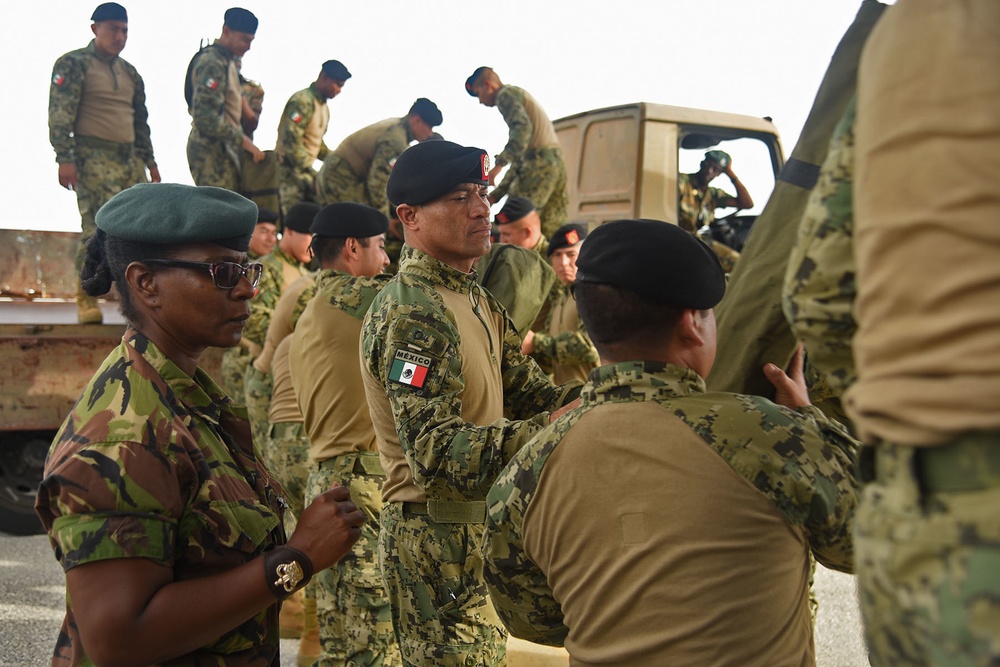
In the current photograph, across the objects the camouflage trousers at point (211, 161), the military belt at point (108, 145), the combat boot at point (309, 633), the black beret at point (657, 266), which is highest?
the black beret at point (657, 266)

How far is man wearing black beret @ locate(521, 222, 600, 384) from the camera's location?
4777mm

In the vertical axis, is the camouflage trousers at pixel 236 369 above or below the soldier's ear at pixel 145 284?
below

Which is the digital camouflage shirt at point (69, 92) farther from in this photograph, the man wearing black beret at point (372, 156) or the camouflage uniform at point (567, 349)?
the camouflage uniform at point (567, 349)

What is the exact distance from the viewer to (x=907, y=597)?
98 cm

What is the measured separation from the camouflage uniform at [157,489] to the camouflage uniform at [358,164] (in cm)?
529

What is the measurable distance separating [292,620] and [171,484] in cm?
348

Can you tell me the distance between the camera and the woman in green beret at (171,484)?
149 cm

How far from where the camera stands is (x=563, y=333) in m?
4.85

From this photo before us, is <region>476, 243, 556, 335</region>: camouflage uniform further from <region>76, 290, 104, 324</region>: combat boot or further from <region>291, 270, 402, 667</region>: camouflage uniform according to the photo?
<region>76, 290, 104, 324</region>: combat boot

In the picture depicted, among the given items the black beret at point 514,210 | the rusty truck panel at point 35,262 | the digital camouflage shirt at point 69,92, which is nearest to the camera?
the black beret at point 514,210

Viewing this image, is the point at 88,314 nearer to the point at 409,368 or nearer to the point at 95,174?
the point at 95,174

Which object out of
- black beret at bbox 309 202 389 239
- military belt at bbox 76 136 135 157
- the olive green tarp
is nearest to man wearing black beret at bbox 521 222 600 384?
black beret at bbox 309 202 389 239

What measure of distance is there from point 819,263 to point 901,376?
0.74 ft

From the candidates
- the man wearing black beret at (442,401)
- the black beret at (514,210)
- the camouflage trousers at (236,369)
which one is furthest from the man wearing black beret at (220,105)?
the man wearing black beret at (442,401)
